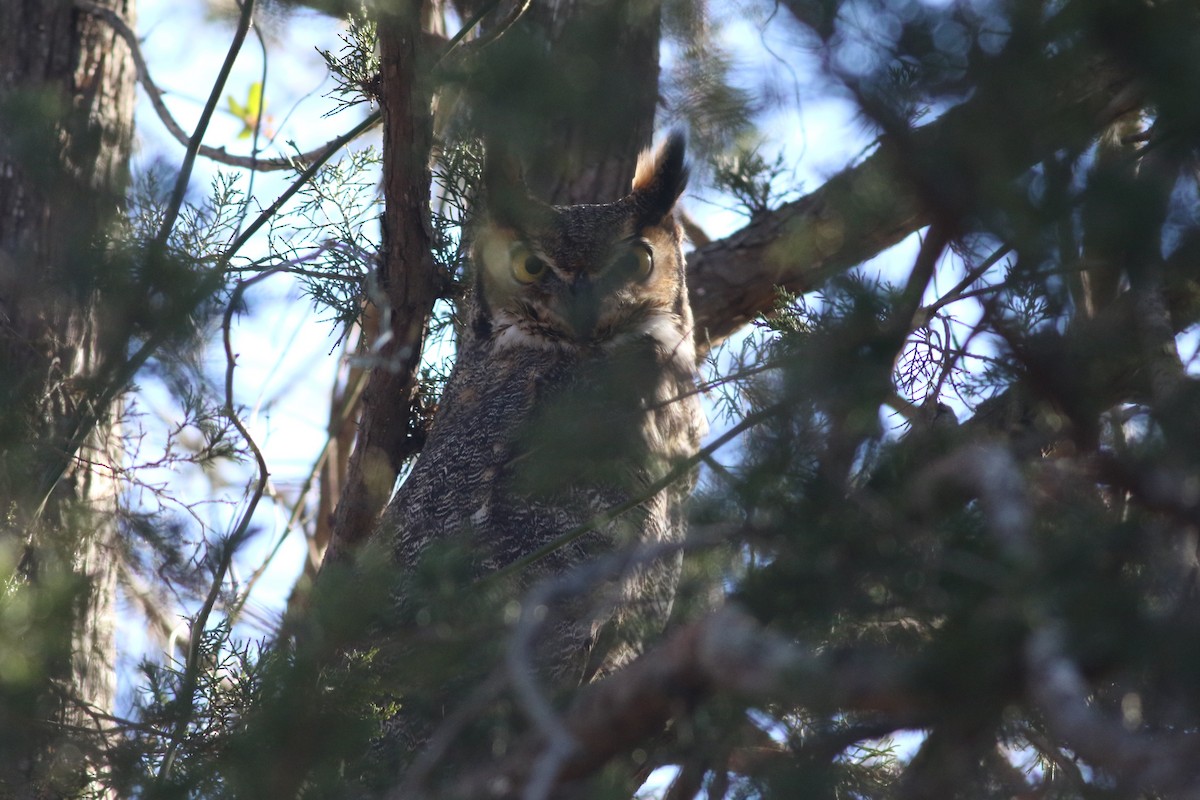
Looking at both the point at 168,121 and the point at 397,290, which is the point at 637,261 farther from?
the point at 168,121

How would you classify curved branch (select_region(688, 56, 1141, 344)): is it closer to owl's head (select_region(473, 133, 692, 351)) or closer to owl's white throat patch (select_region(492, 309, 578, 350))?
owl's head (select_region(473, 133, 692, 351))

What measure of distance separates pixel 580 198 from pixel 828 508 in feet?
7.71

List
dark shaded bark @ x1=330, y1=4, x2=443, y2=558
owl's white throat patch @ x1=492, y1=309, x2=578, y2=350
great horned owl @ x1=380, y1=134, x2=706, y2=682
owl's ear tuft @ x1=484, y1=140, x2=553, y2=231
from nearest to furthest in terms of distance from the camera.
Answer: owl's ear tuft @ x1=484, y1=140, x2=553, y2=231 < dark shaded bark @ x1=330, y1=4, x2=443, y2=558 < great horned owl @ x1=380, y1=134, x2=706, y2=682 < owl's white throat patch @ x1=492, y1=309, x2=578, y2=350

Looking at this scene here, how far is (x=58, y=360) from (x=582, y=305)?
1.51m

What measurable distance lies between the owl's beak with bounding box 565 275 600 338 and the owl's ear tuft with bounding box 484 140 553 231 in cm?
28

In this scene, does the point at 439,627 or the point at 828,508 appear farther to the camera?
the point at 439,627

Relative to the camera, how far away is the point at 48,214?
11.6ft

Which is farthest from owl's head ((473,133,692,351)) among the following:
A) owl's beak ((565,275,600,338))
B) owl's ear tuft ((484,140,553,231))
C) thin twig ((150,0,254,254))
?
thin twig ((150,0,254,254))

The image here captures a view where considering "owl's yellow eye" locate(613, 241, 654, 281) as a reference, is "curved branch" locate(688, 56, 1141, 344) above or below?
below

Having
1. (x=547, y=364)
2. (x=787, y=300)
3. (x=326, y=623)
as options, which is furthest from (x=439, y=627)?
(x=547, y=364)

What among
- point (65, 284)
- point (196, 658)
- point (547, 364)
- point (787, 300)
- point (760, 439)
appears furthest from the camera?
point (547, 364)

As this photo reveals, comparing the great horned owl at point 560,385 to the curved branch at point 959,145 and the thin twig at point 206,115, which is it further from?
the curved branch at point 959,145

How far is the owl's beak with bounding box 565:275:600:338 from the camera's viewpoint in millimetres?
2924

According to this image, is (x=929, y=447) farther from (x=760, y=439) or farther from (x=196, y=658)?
(x=196, y=658)
